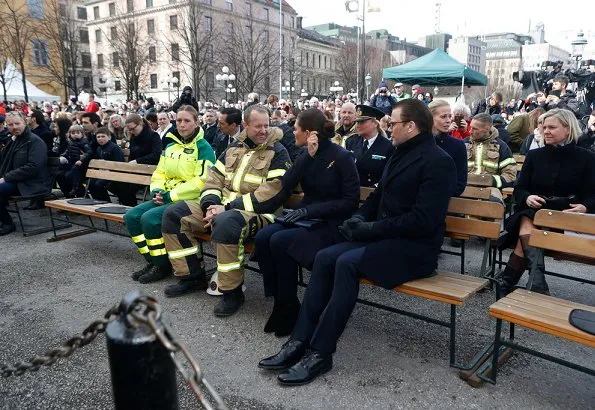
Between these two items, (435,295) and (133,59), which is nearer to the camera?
(435,295)

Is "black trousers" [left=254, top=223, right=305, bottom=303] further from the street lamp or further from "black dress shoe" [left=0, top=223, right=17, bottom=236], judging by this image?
the street lamp

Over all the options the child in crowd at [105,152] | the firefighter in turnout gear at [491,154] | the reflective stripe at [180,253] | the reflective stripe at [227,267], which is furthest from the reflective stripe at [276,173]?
the child in crowd at [105,152]

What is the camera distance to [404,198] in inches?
134

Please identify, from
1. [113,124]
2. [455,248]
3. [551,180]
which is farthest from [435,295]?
[113,124]

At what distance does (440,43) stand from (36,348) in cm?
12830

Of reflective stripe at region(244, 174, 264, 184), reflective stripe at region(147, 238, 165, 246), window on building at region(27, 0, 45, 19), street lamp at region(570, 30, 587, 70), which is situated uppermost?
window on building at region(27, 0, 45, 19)

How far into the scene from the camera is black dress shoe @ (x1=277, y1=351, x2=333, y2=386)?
301 cm

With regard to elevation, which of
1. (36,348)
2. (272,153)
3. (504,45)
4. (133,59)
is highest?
(504,45)

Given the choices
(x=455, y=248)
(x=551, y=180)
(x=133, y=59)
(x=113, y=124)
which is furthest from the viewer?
(x=133, y=59)

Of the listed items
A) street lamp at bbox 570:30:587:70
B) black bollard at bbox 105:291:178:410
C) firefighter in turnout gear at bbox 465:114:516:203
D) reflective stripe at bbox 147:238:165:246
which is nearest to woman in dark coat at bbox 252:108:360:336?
reflective stripe at bbox 147:238:165:246

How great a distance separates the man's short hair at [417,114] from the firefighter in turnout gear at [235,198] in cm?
145

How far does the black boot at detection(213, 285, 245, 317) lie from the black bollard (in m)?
2.51

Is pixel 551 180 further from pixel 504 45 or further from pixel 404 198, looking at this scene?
pixel 504 45

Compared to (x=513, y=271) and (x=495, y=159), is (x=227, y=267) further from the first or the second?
(x=495, y=159)
